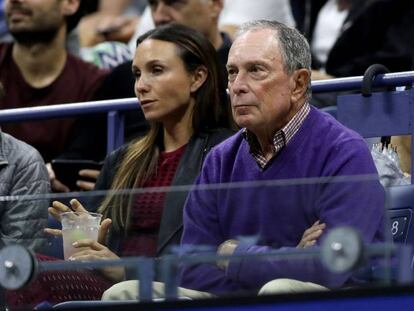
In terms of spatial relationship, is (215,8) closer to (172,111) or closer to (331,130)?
(172,111)

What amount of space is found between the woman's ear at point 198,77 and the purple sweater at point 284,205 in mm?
865

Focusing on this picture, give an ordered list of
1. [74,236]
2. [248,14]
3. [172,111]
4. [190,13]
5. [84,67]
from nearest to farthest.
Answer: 1. [74,236]
2. [172,111]
3. [190,13]
4. [84,67]
5. [248,14]

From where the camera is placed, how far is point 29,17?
8375 mm

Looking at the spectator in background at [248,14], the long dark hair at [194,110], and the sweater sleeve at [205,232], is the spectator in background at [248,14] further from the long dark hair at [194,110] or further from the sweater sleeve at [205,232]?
the sweater sleeve at [205,232]

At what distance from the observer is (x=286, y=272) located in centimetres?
450

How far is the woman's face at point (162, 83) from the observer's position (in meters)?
6.66

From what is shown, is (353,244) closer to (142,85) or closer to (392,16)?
(142,85)

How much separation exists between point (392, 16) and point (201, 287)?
4.45 meters

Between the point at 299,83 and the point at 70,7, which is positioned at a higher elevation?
the point at 70,7

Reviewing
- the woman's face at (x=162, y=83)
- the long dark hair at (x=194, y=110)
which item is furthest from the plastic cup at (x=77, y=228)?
the woman's face at (x=162, y=83)

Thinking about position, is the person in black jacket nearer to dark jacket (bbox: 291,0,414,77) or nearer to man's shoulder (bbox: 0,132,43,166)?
man's shoulder (bbox: 0,132,43,166)

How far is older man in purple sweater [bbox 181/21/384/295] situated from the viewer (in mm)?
4527

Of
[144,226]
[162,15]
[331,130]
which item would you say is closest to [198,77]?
[331,130]

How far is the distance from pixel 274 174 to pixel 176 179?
0.77 metres
